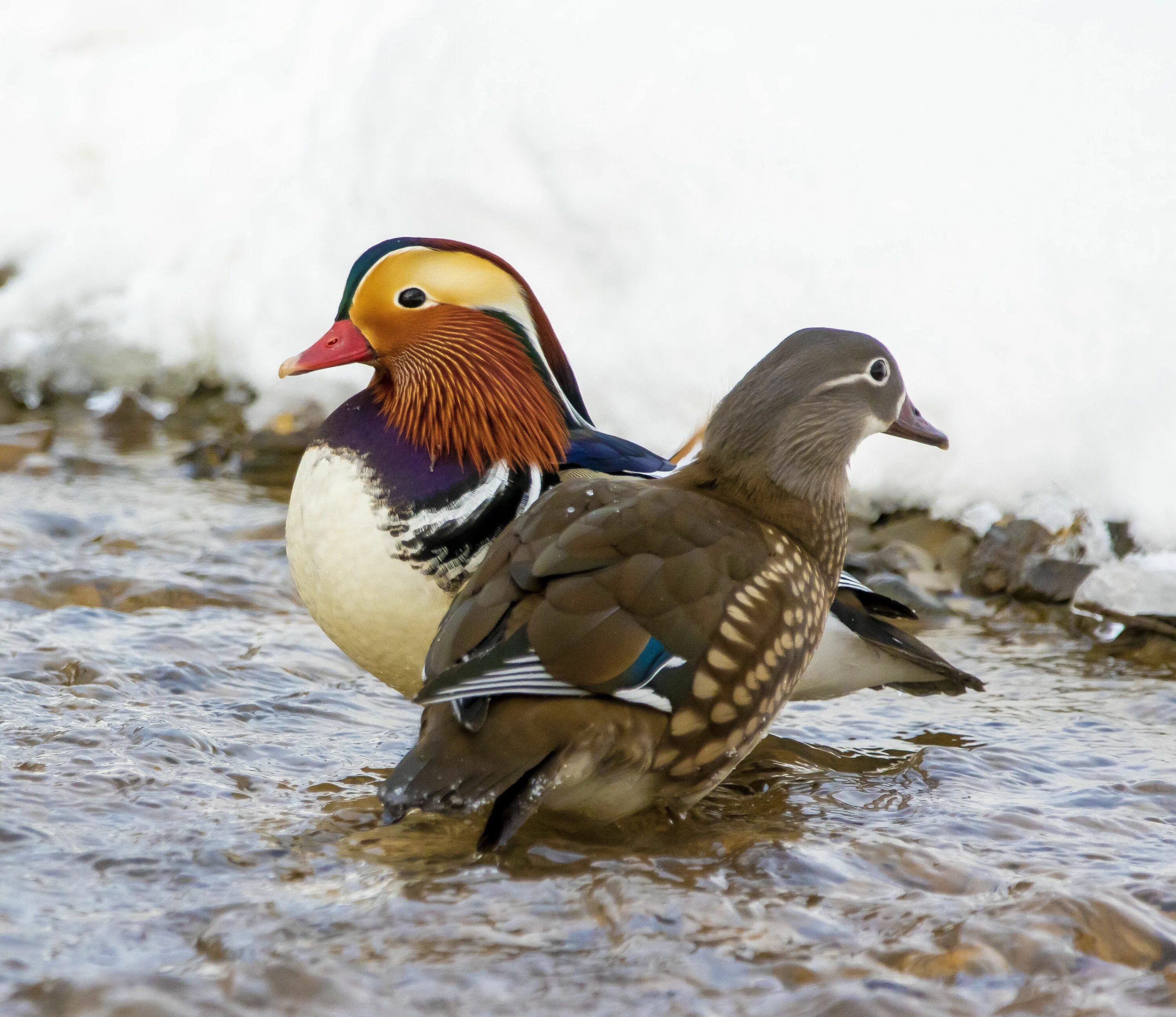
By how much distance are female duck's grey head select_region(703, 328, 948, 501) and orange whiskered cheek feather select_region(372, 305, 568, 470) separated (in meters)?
0.39

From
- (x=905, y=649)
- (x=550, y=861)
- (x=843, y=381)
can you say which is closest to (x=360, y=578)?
(x=550, y=861)

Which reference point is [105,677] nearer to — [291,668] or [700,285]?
[291,668]

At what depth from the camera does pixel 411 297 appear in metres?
2.95

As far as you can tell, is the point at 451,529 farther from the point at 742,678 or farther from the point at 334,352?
the point at 742,678

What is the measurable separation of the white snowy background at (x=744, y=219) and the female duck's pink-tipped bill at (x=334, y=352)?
3.44ft

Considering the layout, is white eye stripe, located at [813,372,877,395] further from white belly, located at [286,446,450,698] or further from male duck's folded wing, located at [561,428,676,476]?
white belly, located at [286,446,450,698]

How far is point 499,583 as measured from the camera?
2346mm

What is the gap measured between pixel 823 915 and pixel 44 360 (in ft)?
15.7

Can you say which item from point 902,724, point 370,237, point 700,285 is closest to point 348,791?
point 902,724

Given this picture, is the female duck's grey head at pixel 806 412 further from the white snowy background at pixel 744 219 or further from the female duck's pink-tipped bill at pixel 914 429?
the white snowy background at pixel 744 219

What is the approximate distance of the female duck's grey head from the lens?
8.77ft

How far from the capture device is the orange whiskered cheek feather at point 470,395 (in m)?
2.86

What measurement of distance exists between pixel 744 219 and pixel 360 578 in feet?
7.98

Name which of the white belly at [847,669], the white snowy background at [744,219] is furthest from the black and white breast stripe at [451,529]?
the white snowy background at [744,219]
